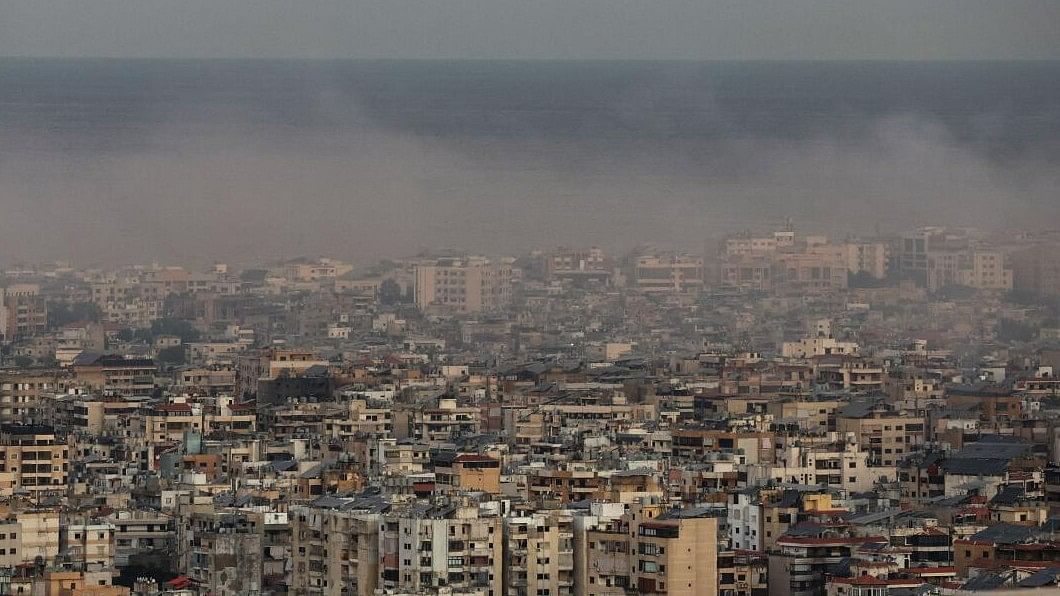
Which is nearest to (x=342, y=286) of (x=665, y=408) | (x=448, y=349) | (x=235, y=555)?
(x=448, y=349)

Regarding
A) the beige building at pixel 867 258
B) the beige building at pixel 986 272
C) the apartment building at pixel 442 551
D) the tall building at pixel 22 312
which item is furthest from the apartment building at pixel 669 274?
the apartment building at pixel 442 551

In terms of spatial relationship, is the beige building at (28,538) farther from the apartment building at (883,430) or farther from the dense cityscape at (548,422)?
the apartment building at (883,430)

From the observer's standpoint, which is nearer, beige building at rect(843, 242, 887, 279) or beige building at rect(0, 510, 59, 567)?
beige building at rect(0, 510, 59, 567)

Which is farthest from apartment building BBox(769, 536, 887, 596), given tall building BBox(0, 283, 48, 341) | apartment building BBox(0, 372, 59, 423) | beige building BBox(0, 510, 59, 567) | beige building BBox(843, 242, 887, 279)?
beige building BBox(843, 242, 887, 279)

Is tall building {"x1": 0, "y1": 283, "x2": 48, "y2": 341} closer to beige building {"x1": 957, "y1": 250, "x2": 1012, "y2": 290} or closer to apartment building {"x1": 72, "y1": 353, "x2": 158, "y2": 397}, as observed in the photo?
apartment building {"x1": 72, "y1": 353, "x2": 158, "y2": 397}

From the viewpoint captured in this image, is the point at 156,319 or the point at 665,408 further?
the point at 156,319

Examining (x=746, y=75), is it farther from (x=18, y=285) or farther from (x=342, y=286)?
(x=18, y=285)
